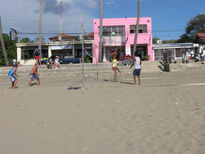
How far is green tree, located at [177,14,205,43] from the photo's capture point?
47.1 metres

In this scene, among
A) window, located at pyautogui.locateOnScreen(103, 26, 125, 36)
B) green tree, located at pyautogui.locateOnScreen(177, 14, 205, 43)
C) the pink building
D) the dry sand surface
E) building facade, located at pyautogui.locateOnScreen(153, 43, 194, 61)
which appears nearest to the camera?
the dry sand surface

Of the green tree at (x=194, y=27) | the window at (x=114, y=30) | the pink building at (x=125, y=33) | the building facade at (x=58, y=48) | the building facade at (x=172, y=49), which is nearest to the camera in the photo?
the pink building at (x=125, y=33)

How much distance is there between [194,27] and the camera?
4853cm

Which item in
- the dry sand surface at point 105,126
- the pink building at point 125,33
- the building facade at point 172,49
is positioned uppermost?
the pink building at point 125,33

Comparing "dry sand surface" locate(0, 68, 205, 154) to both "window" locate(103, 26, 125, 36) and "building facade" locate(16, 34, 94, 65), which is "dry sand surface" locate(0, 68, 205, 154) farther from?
"building facade" locate(16, 34, 94, 65)

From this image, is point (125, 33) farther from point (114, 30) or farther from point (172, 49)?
point (172, 49)

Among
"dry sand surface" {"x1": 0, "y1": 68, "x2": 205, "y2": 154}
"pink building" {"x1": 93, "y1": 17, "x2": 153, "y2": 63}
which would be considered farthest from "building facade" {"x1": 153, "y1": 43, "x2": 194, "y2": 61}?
"dry sand surface" {"x1": 0, "y1": 68, "x2": 205, "y2": 154}

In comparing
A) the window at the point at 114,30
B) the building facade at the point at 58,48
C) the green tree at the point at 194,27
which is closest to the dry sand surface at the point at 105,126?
the window at the point at 114,30

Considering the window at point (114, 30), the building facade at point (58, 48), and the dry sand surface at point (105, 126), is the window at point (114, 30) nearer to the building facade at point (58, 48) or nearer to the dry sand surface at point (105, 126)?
the building facade at point (58, 48)

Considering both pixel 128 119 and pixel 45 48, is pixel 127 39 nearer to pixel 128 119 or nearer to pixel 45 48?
pixel 45 48

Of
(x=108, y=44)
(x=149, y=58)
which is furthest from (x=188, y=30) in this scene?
(x=108, y=44)

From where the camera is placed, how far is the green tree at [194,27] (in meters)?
47.1

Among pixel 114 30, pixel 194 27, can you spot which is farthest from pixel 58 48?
pixel 194 27

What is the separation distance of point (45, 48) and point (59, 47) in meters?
2.66
